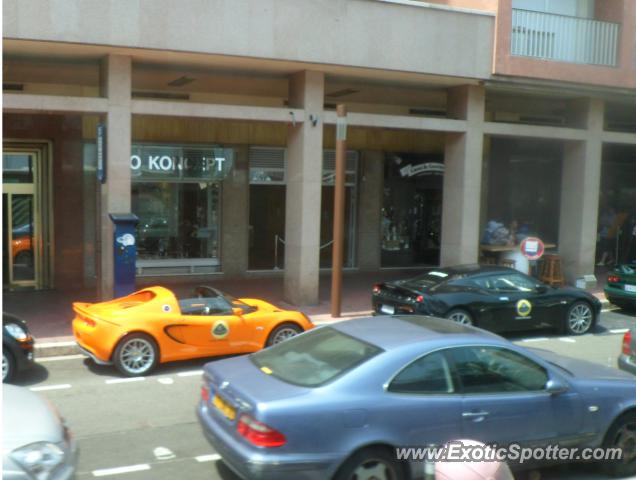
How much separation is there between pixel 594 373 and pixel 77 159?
13.2 m

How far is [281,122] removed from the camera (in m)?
14.5

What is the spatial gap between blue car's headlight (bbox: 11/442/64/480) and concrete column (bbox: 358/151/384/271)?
15.6m

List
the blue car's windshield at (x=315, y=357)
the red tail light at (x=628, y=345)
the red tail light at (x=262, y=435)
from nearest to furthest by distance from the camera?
the red tail light at (x=262, y=435)
the blue car's windshield at (x=315, y=357)
the red tail light at (x=628, y=345)

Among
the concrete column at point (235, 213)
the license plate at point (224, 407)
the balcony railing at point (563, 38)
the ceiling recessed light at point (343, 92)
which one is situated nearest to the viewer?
the license plate at point (224, 407)

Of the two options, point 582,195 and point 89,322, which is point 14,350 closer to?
point 89,322

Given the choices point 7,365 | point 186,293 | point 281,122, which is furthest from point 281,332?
point 281,122

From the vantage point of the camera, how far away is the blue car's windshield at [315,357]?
5.77m

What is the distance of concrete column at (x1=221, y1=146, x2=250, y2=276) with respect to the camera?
18.5m

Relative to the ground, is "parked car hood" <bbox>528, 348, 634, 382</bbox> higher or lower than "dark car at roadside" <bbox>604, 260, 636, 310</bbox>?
higher

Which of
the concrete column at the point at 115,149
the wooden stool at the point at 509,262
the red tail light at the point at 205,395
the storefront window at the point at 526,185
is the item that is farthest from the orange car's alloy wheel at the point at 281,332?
the storefront window at the point at 526,185

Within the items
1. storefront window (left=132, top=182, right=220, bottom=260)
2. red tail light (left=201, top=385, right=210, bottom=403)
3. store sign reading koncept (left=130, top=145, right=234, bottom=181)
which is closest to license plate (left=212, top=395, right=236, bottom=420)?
red tail light (left=201, top=385, right=210, bottom=403)

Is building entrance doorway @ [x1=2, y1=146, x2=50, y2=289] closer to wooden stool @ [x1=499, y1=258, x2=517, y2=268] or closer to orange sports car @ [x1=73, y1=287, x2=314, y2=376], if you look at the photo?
orange sports car @ [x1=73, y1=287, x2=314, y2=376]

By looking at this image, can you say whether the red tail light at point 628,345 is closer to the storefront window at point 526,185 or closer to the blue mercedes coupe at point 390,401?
the blue mercedes coupe at point 390,401

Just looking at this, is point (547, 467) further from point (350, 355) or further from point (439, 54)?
point (439, 54)
